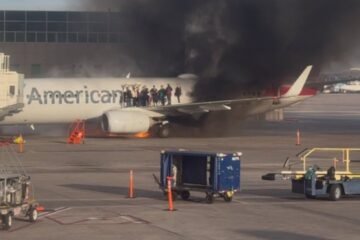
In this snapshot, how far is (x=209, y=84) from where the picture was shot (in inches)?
2180

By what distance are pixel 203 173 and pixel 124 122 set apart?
84.9ft

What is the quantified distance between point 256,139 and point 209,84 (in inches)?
189

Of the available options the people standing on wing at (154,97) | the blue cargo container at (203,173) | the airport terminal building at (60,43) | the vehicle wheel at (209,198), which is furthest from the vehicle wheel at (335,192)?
the airport terminal building at (60,43)

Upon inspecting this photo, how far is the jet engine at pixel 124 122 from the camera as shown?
166 feet

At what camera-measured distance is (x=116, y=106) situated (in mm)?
53844

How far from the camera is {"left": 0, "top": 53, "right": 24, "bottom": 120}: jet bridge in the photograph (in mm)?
45062

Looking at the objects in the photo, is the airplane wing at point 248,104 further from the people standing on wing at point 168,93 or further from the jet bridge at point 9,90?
the jet bridge at point 9,90

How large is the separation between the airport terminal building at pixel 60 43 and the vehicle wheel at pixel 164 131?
21.2 meters

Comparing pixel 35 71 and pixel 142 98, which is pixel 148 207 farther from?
pixel 35 71

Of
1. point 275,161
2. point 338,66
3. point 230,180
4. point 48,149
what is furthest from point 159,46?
point 230,180

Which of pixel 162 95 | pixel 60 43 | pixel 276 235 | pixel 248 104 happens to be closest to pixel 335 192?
pixel 276 235

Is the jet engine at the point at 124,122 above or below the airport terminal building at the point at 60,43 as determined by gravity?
below

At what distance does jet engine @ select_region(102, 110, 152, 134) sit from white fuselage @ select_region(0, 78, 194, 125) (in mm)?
1927

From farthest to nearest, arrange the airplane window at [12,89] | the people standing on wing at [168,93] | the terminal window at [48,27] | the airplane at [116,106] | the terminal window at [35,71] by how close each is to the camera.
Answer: the terminal window at [48,27] < the terminal window at [35,71] < the people standing on wing at [168,93] < the airplane at [116,106] < the airplane window at [12,89]
